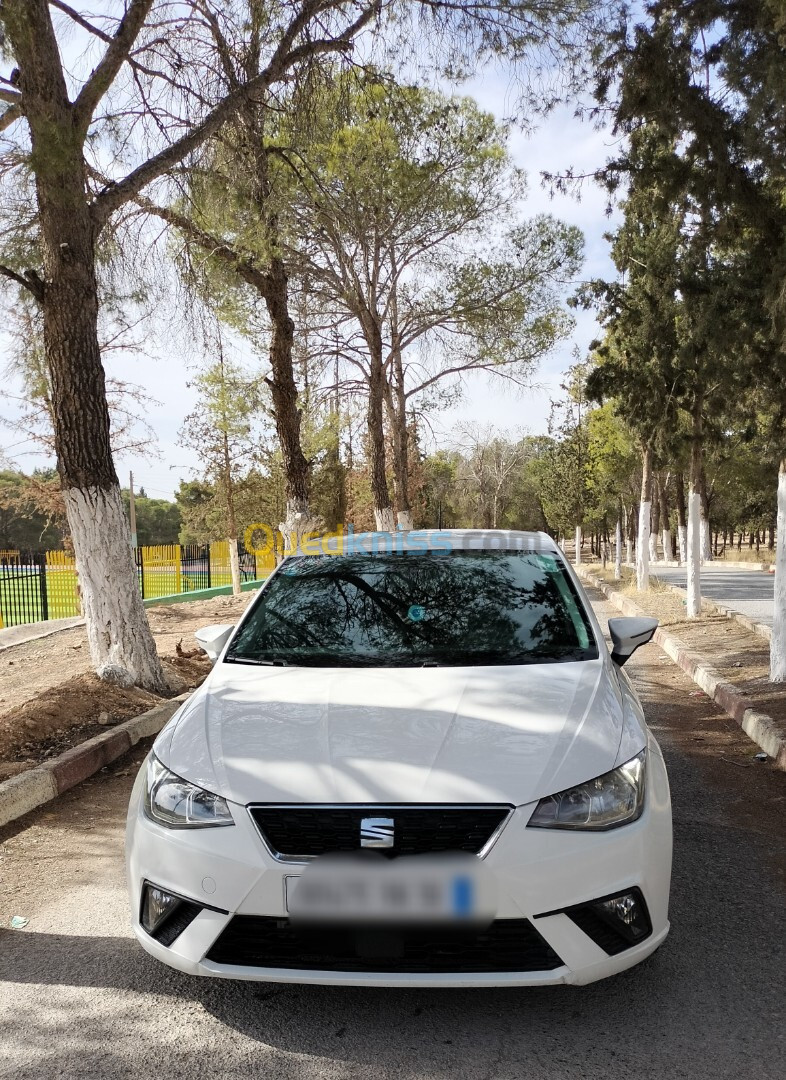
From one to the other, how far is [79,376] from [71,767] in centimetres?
341

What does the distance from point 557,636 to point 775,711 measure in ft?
12.9

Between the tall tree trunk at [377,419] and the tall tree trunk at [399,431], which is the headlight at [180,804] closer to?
the tall tree trunk at [377,419]

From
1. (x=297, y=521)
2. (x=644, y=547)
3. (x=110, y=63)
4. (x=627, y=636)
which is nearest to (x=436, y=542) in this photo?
(x=627, y=636)

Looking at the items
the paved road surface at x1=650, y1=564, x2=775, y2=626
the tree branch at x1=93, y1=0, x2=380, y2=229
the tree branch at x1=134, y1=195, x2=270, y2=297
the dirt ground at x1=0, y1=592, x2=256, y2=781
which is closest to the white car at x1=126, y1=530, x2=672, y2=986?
the dirt ground at x1=0, y1=592, x2=256, y2=781

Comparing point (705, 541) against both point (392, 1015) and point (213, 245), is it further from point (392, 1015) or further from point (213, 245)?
point (392, 1015)

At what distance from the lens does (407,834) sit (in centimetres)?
237

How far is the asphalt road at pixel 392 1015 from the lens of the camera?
2354 mm

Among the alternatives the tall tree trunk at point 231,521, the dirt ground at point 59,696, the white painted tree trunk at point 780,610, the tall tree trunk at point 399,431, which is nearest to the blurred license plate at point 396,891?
the dirt ground at point 59,696

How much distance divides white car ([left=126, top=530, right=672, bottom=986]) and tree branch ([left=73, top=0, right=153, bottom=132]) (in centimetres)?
609

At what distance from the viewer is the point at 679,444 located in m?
17.7

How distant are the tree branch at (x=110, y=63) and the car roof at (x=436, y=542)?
4.96m

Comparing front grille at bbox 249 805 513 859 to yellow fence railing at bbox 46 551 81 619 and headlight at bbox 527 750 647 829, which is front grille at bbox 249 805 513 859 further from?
yellow fence railing at bbox 46 551 81 619

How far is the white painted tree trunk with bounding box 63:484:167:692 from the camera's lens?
722cm

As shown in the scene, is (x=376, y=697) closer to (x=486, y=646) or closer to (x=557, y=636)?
(x=486, y=646)
